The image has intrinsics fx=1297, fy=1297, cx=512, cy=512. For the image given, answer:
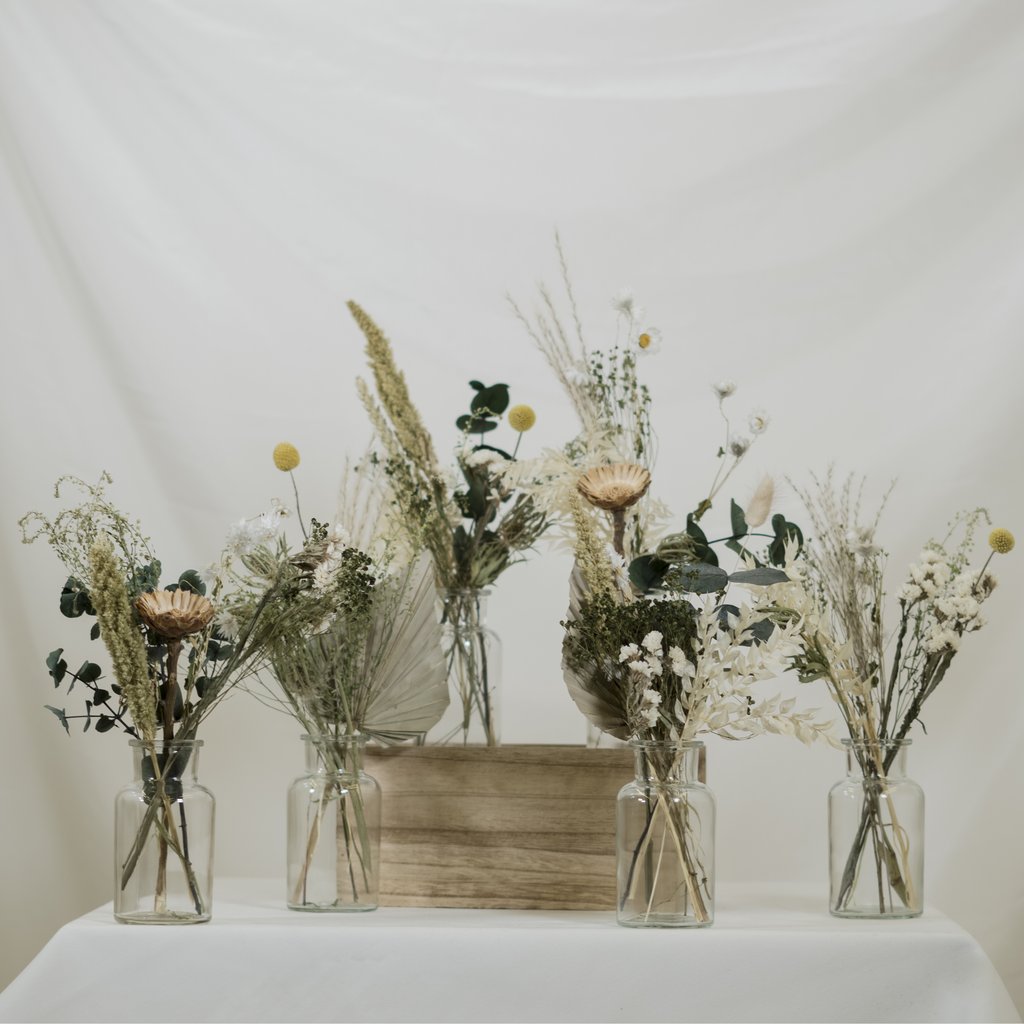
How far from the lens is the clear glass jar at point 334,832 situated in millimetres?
1571

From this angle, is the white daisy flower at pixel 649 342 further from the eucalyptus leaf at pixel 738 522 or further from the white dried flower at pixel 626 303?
the eucalyptus leaf at pixel 738 522

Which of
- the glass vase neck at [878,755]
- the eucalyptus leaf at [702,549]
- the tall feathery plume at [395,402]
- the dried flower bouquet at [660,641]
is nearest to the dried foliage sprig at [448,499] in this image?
the tall feathery plume at [395,402]

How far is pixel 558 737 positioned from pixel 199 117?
121 cm

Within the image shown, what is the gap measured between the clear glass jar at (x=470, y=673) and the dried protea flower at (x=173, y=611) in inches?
14.4

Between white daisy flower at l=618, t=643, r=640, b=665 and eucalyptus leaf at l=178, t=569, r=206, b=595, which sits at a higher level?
eucalyptus leaf at l=178, t=569, r=206, b=595

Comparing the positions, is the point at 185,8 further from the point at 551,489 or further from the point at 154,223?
the point at 551,489

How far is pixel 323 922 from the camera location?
1462mm

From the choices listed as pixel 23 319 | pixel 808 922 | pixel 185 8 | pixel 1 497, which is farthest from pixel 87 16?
pixel 808 922

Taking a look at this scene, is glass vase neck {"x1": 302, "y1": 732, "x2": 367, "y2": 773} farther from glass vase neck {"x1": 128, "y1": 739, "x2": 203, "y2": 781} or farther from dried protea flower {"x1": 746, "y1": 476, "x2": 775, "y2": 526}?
dried protea flower {"x1": 746, "y1": 476, "x2": 775, "y2": 526}

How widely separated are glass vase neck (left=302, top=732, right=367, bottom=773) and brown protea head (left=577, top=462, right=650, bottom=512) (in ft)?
1.36

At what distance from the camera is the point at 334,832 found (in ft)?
5.19

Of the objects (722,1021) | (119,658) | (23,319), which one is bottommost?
(722,1021)

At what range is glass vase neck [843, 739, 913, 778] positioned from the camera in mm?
1592

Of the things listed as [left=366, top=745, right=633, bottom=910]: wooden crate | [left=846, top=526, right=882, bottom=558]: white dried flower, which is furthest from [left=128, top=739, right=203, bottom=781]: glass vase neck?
[left=846, top=526, right=882, bottom=558]: white dried flower
